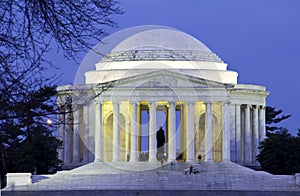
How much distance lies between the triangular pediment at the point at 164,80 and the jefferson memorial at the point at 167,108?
96 mm

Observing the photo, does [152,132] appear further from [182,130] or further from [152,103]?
[182,130]

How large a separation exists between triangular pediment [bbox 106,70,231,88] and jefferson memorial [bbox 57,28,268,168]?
3.8 inches

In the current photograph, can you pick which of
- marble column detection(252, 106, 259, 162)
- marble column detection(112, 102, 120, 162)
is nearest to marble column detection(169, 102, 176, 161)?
marble column detection(112, 102, 120, 162)

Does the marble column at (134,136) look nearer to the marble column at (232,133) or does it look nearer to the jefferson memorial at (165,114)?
the jefferson memorial at (165,114)

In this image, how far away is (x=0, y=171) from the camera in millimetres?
84812

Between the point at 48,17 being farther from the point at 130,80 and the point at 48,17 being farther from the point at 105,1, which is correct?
the point at 130,80

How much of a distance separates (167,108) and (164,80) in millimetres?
6159

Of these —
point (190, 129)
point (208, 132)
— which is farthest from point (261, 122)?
point (190, 129)

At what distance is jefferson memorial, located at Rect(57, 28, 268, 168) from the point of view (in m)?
105

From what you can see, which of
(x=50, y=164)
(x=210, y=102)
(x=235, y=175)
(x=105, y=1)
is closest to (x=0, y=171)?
(x=50, y=164)

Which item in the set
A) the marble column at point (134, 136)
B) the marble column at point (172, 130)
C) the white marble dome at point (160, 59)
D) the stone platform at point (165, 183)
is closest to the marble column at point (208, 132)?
the marble column at point (172, 130)

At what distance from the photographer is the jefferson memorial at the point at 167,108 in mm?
105375

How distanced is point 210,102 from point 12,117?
84463 mm

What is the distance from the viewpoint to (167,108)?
111 m
